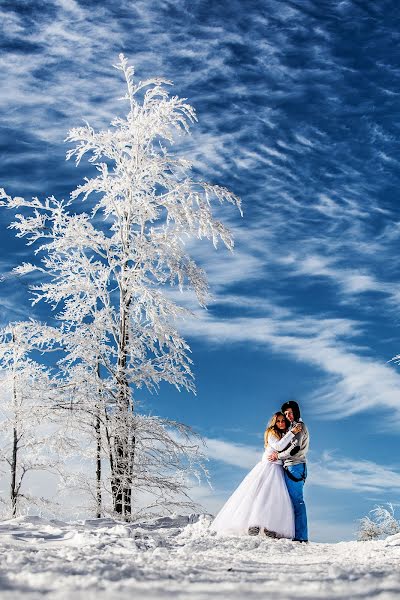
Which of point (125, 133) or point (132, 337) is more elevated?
point (125, 133)

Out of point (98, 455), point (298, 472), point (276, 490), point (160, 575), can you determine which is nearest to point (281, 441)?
point (298, 472)

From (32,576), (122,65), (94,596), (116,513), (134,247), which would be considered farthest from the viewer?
(122,65)

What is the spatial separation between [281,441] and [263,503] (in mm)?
858

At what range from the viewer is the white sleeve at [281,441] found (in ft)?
29.7

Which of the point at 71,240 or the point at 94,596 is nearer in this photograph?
the point at 94,596

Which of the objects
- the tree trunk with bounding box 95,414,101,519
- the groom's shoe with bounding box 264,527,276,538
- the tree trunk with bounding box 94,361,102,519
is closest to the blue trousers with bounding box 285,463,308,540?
the groom's shoe with bounding box 264,527,276,538

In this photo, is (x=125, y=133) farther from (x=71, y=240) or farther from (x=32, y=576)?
(x=32, y=576)

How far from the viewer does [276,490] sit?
349 inches

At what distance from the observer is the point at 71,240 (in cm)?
1313

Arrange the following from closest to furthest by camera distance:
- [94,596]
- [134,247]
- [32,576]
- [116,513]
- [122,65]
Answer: [94,596], [32,576], [116,513], [134,247], [122,65]

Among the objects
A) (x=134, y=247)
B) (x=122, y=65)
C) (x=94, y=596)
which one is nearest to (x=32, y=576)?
(x=94, y=596)

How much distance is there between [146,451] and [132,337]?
2.14 meters

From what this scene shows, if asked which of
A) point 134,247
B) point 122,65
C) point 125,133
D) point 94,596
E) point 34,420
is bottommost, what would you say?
point 94,596

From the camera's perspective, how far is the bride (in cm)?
864
